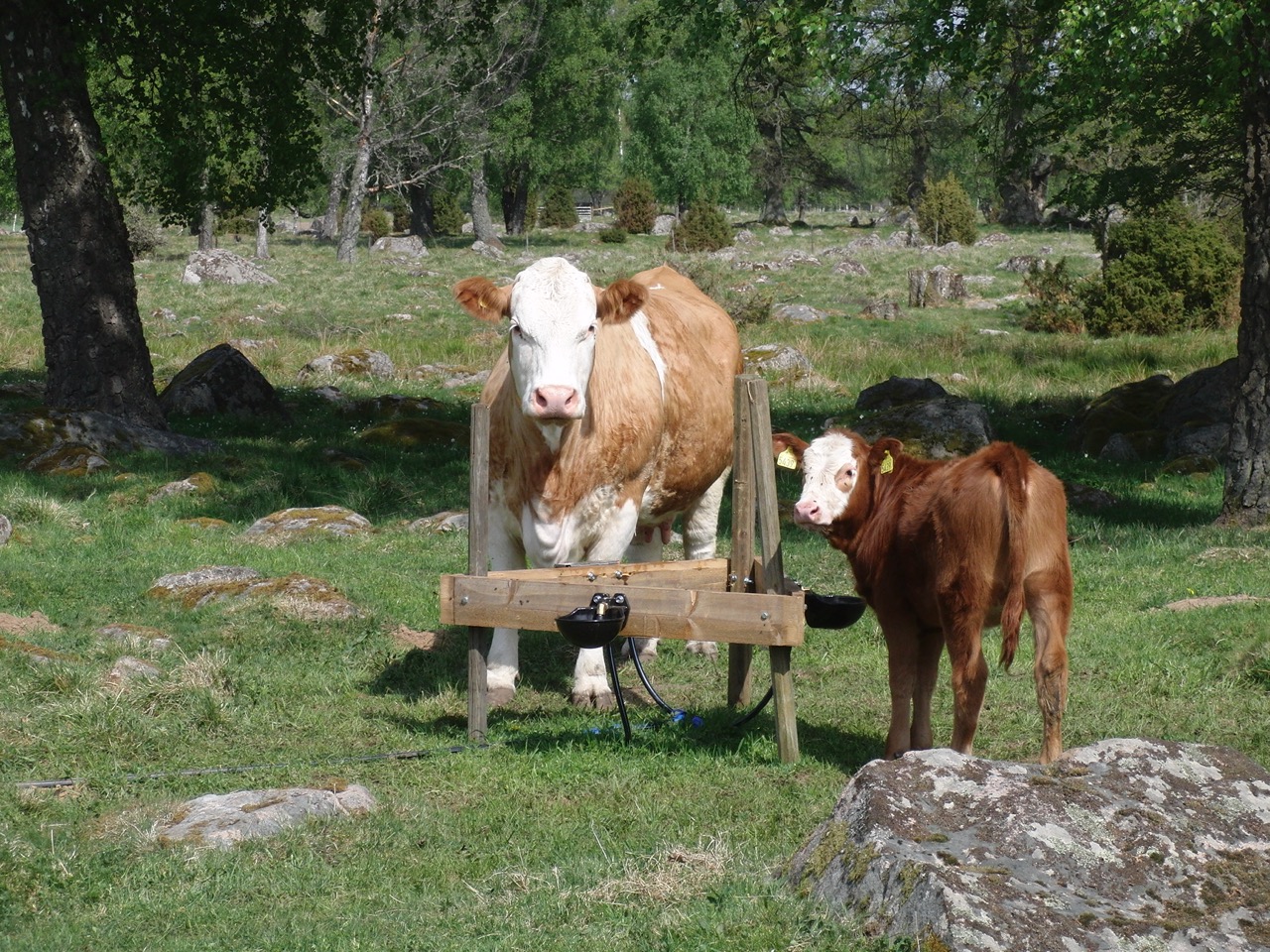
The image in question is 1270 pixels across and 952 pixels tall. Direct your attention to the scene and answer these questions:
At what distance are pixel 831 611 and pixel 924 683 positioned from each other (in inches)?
23.3

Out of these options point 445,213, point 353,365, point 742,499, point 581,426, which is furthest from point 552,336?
point 445,213

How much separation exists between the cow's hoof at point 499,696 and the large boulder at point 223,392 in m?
12.1

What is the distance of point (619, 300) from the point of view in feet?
28.4

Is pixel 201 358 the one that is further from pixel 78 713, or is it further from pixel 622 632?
pixel 622 632

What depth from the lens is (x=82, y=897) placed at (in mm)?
5484

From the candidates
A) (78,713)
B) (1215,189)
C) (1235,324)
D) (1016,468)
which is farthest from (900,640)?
(1235,324)

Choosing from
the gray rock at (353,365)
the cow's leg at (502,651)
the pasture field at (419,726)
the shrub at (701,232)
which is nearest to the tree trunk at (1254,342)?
the pasture field at (419,726)

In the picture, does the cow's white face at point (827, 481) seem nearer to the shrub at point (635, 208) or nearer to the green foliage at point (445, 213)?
the shrub at point (635, 208)

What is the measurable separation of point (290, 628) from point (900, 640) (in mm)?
4761

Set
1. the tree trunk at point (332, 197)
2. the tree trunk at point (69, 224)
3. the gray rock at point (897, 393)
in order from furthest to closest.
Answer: the tree trunk at point (332, 197), the gray rock at point (897, 393), the tree trunk at point (69, 224)

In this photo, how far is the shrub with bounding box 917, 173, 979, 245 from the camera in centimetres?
5803

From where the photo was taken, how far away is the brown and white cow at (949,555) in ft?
20.5

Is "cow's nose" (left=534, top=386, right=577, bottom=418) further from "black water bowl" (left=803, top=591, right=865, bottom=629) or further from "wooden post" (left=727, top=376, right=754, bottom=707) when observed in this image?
"black water bowl" (left=803, top=591, right=865, bottom=629)

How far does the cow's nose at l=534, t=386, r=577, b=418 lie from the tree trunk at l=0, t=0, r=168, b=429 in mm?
11048
